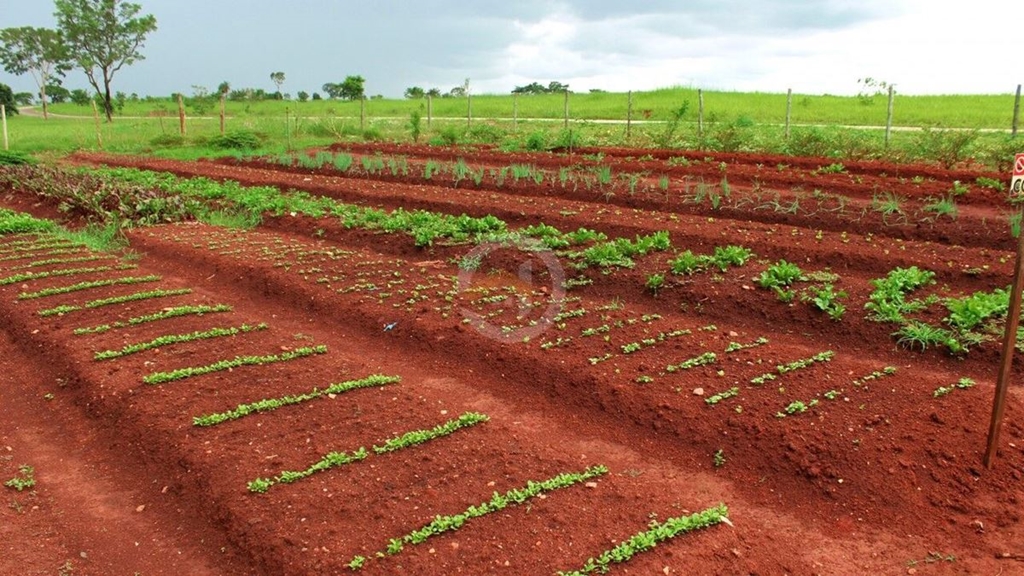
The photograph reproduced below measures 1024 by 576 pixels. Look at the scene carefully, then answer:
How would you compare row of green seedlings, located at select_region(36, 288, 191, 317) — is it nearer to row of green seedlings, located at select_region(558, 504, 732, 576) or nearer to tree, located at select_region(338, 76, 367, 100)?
row of green seedlings, located at select_region(558, 504, 732, 576)

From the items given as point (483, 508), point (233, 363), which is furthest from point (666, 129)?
point (483, 508)

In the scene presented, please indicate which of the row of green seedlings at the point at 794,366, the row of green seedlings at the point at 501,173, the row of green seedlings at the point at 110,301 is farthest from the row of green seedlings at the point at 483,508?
the row of green seedlings at the point at 501,173

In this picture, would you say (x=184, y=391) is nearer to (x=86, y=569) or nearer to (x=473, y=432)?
(x=86, y=569)

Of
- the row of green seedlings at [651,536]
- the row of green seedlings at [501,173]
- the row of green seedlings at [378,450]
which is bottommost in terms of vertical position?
the row of green seedlings at [651,536]

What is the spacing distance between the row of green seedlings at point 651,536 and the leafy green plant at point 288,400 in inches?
83.3

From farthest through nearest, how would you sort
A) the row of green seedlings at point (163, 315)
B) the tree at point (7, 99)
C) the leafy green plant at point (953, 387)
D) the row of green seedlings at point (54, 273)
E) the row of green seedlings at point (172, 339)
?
1. the tree at point (7, 99)
2. the row of green seedlings at point (54, 273)
3. the row of green seedlings at point (163, 315)
4. the row of green seedlings at point (172, 339)
5. the leafy green plant at point (953, 387)

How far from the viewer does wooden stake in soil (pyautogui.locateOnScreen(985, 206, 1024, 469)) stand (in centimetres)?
343

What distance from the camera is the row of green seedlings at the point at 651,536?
123 inches

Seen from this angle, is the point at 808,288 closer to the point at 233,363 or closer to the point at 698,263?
the point at 698,263

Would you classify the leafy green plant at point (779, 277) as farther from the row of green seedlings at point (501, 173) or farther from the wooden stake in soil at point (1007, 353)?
the row of green seedlings at point (501, 173)

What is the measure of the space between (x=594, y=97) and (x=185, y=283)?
1457 inches

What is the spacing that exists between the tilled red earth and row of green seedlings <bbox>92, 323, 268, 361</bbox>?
105 mm

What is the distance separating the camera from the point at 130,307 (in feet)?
20.8

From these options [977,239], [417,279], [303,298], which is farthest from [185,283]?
[977,239]
